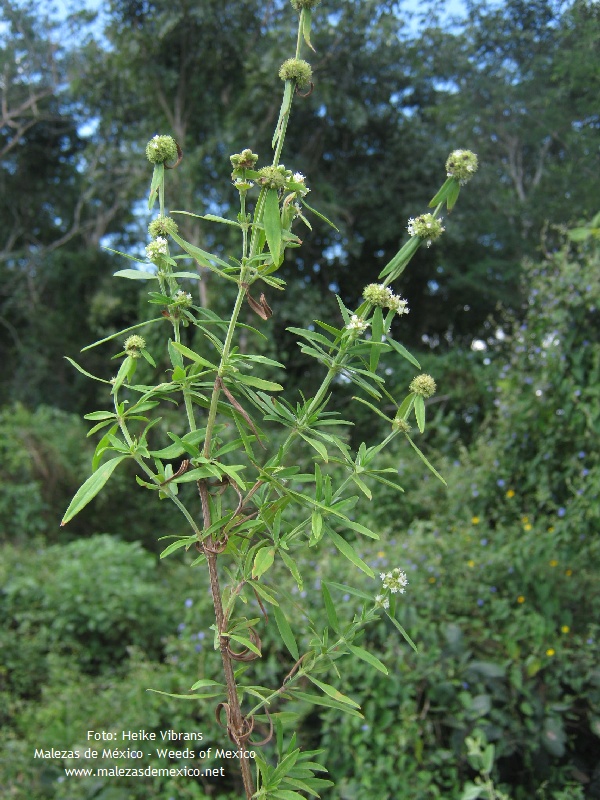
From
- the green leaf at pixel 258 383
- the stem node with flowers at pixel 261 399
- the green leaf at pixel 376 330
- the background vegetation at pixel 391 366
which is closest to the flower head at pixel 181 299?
the stem node with flowers at pixel 261 399

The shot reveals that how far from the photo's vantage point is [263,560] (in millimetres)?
813


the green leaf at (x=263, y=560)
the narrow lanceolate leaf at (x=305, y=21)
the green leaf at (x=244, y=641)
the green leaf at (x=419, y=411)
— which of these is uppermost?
the narrow lanceolate leaf at (x=305, y=21)

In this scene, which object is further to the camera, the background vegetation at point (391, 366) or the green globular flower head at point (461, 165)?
the background vegetation at point (391, 366)

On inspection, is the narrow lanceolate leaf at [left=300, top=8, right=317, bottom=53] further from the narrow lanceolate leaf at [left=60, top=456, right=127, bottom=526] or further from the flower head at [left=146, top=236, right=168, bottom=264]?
the narrow lanceolate leaf at [left=60, top=456, right=127, bottom=526]

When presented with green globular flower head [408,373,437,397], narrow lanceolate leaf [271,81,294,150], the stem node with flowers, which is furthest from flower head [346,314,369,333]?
A: narrow lanceolate leaf [271,81,294,150]

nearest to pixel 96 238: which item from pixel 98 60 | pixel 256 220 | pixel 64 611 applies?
pixel 98 60

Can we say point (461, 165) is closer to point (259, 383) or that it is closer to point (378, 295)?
point (378, 295)

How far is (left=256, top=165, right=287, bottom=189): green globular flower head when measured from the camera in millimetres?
744

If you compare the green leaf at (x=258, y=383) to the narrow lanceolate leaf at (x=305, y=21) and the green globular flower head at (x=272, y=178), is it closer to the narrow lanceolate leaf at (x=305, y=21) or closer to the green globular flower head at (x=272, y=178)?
the green globular flower head at (x=272, y=178)

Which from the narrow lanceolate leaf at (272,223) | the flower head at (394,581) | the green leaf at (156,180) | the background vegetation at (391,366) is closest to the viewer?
the narrow lanceolate leaf at (272,223)

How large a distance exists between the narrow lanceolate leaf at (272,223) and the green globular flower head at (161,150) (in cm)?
18

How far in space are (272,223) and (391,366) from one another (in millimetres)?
5300

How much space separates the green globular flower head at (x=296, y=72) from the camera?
0.81 meters

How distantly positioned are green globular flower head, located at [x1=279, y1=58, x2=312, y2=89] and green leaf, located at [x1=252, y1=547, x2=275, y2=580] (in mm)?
515
